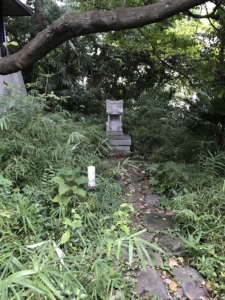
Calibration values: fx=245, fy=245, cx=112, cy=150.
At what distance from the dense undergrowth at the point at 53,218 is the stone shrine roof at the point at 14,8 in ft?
9.47

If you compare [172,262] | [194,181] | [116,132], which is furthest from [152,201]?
[116,132]

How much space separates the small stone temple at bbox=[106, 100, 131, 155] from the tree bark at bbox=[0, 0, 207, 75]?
192cm

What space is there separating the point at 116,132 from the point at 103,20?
2155 millimetres

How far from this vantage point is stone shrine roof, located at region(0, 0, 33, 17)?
4861 mm

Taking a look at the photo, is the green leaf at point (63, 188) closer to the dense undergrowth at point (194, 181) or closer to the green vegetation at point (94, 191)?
the green vegetation at point (94, 191)

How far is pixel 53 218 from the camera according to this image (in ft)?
6.70

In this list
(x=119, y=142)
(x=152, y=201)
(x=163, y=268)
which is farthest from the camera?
(x=119, y=142)

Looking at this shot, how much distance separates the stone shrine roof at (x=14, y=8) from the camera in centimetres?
486

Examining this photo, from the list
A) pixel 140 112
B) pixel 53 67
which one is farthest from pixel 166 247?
pixel 53 67

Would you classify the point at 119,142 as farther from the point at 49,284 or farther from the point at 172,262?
the point at 49,284

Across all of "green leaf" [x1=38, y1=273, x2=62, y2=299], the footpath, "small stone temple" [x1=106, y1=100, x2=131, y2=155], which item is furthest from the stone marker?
"green leaf" [x1=38, y1=273, x2=62, y2=299]

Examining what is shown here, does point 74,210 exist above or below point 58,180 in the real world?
below

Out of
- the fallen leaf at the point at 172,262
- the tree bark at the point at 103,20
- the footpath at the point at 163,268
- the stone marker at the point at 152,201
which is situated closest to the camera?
the footpath at the point at 163,268

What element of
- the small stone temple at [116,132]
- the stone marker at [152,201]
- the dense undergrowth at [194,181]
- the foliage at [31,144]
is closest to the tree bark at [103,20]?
the foliage at [31,144]
